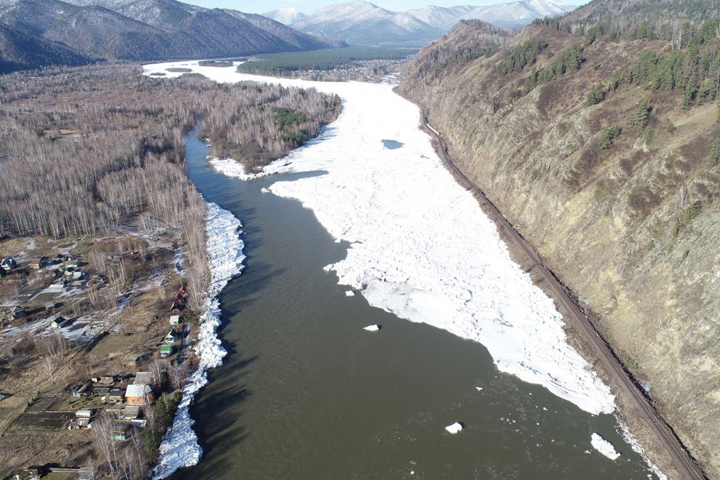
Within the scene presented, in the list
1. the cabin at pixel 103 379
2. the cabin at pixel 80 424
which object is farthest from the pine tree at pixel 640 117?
the cabin at pixel 80 424

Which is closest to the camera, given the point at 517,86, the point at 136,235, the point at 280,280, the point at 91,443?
the point at 91,443

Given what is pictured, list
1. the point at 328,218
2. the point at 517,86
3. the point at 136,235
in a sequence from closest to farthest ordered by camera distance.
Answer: the point at 136,235, the point at 328,218, the point at 517,86

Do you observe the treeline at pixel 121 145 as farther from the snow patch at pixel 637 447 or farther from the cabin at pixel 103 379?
the snow patch at pixel 637 447

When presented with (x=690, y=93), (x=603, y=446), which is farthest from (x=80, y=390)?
(x=690, y=93)

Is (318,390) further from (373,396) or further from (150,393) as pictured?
(150,393)

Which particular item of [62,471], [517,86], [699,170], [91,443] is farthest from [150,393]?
[517,86]

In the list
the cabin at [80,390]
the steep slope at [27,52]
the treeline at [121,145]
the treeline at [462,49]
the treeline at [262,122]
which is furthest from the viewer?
the steep slope at [27,52]

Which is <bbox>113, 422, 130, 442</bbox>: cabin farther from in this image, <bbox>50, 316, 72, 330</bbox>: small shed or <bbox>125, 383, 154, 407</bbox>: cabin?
<bbox>50, 316, 72, 330</bbox>: small shed
